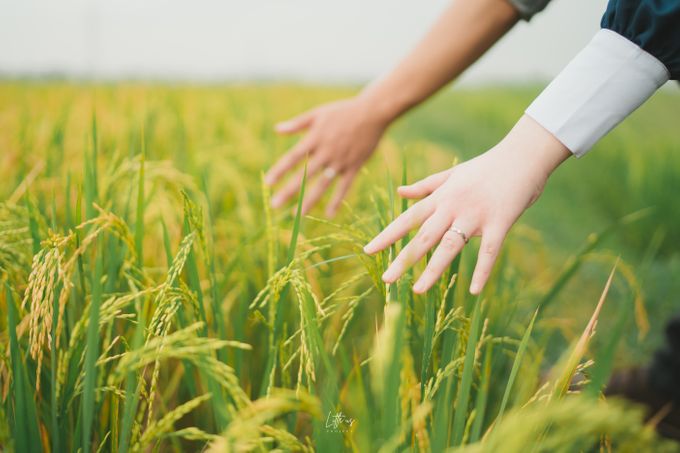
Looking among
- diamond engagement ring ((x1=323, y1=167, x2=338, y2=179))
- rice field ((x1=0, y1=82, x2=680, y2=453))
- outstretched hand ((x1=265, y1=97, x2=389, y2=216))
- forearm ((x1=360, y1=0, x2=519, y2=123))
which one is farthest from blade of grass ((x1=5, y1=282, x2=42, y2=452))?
forearm ((x1=360, y1=0, x2=519, y2=123))

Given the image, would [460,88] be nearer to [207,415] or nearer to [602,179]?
[602,179]

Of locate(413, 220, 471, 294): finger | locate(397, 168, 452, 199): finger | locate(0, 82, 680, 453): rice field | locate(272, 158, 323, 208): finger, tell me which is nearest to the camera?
locate(0, 82, 680, 453): rice field

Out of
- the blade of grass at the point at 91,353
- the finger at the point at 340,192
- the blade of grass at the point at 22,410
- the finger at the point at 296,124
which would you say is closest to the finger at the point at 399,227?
the blade of grass at the point at 91,353

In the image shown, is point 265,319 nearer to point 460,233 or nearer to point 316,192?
point 460,233

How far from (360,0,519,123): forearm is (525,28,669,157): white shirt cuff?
49 centimetres

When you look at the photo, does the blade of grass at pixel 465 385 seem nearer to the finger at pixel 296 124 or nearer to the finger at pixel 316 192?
the finger at pixel 316 192

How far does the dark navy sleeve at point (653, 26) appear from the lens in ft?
2.48

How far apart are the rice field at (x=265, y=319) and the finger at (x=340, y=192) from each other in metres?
0.05

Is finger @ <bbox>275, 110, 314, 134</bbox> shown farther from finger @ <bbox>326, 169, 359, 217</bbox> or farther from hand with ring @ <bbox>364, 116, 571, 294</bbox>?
hand with ring @ <bbox>364, 116, 571, 294</bbox>

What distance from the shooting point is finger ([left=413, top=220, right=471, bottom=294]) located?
0.72 m

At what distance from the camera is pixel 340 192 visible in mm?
1508

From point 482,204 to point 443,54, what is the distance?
2.27 feet

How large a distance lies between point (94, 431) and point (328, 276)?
92 cm

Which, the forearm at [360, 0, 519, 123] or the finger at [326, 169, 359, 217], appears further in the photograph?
the finger at [326, 169, 359, 217]
